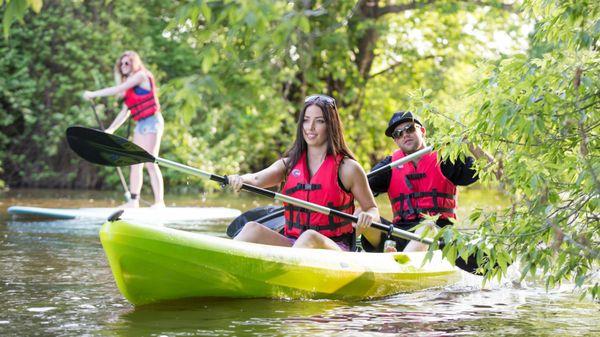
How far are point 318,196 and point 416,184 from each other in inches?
35.9

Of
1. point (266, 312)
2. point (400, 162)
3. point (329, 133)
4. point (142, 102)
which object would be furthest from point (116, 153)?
point (142, 102)

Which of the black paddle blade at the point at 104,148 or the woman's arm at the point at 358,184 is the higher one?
the black paddle blade at the point at 104,148

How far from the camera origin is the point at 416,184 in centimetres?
605

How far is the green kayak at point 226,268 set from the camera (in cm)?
458

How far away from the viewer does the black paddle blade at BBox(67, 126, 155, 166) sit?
5344 mm

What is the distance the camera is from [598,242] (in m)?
3.91

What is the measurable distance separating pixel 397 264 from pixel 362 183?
0.53 meters

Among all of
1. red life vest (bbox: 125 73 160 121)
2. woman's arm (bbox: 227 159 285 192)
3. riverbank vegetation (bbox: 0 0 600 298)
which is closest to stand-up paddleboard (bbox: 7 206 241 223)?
red life vest (bbox: 125 73 160 121)

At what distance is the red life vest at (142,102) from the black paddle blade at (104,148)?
13.5 ft

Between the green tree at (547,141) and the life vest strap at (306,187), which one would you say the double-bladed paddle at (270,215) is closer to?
the life vest strap at (306,187)

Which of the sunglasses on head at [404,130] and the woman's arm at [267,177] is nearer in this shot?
the woman's arm at [267,177]

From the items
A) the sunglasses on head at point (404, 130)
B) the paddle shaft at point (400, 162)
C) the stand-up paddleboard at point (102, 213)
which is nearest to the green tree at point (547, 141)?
the paddle shaft at point (400, 162)

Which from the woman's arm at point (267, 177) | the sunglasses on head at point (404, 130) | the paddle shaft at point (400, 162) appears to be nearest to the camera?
the woman's arm at point (267, 177)

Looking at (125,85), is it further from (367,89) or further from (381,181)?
(367,89)
